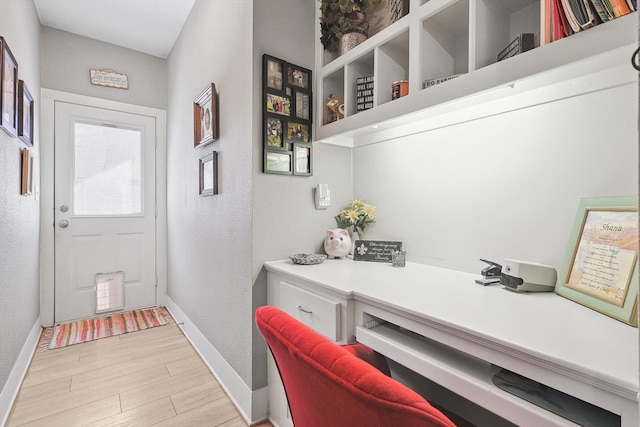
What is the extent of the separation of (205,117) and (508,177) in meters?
1.93

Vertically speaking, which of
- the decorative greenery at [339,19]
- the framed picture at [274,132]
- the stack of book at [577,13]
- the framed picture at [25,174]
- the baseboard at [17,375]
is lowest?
the baseboard at [17,375]

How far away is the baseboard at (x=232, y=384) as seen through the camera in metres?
1.59

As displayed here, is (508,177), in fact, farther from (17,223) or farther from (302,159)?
(17,223)

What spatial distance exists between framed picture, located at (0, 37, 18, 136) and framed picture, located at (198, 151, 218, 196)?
102 cm

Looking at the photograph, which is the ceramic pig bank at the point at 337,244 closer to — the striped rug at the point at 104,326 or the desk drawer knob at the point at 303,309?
the desk drawer knob at the point at 303,309

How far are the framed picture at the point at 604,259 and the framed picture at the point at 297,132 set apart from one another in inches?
49.2

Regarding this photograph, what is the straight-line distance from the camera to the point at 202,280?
2.29 metres

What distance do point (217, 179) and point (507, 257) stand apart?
1.66 m

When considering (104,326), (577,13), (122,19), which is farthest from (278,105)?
(104,326)

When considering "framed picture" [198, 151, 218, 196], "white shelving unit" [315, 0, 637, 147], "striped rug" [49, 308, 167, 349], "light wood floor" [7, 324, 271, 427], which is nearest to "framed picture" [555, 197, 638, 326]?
"white shelving unit" [315, 0, 637, 147]

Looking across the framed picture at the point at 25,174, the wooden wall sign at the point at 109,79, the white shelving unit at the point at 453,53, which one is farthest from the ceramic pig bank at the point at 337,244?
the wooden wall sign at the point at 109,79

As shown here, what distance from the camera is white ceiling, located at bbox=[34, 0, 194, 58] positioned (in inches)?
97.9

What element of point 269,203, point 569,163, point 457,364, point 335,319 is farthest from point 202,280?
point 569,163

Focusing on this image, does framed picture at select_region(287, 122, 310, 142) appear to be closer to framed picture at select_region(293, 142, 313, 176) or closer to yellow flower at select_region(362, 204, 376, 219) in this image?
framed picture at select_region(293, 142, 313, 176)
